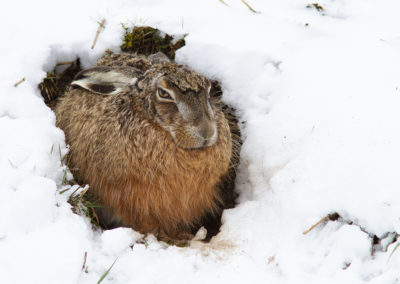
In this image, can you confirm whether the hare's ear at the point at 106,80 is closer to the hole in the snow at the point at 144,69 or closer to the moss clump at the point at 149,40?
the hole in the snow at the point at 144,69

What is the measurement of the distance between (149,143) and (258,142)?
105 cm

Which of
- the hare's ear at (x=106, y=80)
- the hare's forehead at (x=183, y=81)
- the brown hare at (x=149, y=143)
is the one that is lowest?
the brown hare at (x=149, y=143)

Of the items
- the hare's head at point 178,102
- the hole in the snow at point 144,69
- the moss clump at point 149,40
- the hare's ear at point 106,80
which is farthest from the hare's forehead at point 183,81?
→ the moss clump at point 149,40

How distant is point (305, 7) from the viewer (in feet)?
17.7

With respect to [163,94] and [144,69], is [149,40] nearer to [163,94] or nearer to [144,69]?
[144,69]

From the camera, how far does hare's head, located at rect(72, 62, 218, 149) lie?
3.59 metres

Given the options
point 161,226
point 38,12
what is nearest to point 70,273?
point 161,226

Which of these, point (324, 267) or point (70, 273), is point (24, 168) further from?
point (324, 267)

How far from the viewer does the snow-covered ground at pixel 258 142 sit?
2990 millimetres

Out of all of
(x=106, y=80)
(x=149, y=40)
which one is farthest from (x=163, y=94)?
(x=149, y=40)

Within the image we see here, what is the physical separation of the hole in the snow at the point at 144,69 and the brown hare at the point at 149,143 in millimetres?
178

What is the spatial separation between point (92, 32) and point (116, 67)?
1014 mm

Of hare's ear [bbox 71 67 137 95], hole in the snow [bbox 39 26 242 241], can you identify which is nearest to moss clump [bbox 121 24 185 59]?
hole in the snow [bbox 39 26 242 241]

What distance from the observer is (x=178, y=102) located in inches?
143
